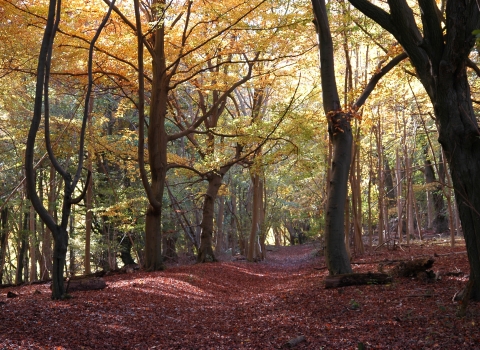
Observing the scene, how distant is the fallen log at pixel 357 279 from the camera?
7.39 metres

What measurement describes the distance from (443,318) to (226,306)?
13.2 feet

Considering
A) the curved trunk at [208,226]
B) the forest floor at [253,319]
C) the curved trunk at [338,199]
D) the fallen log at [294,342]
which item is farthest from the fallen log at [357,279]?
the curved trunk at [208,226]

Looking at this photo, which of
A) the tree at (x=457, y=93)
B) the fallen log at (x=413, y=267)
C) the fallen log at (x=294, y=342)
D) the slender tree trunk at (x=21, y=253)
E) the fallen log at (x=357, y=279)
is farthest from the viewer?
the slender tree trunk at (x=21, y=253)

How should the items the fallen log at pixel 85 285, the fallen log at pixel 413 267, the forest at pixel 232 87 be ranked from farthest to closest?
the fallen log at pixel 85 285, the fallen log at pixel 413 267, the forest at pixel 232 87

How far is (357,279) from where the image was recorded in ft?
24.5

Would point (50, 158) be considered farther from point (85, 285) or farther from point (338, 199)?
point (338, 199)

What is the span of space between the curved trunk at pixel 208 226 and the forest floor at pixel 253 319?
7.15 meters

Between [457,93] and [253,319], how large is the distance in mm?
3960

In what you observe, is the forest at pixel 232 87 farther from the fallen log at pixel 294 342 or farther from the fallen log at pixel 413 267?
the fallen log at pixel 413 267

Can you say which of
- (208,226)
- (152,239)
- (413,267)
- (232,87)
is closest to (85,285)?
(152,239)

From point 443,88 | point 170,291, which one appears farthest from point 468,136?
point 170,291

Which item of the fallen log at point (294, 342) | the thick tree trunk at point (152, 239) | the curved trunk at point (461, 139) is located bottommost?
the fallen log at point (294, 342)

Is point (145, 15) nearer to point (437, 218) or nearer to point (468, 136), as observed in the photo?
point (468, 136)

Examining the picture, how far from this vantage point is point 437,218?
72.2 feet
